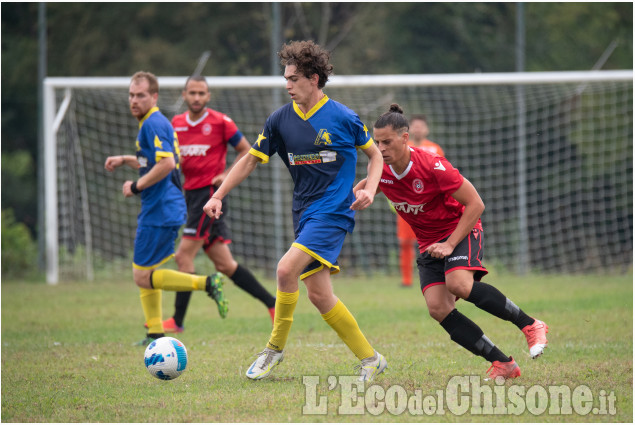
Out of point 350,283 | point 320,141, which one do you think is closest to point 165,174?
point 320,141

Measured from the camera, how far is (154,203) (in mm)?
6137

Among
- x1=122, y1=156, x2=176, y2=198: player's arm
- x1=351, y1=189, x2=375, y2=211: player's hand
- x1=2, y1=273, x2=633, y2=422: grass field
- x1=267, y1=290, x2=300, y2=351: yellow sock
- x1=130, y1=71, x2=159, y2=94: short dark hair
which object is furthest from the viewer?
x1=130, y1=71, x2=159, y2=94: short dark hair

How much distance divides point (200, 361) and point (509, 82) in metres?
7.30

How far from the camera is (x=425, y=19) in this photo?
65.4 ft

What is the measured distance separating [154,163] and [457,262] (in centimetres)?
266

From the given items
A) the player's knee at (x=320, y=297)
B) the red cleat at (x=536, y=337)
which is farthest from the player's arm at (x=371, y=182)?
the red cleat at (x=536, y=337)

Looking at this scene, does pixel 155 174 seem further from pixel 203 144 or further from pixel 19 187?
pixel 19 187

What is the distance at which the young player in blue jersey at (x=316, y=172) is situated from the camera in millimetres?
4602

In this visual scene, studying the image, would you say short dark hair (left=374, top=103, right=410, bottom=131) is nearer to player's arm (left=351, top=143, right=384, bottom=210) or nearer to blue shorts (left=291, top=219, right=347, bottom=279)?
player's arm (left=351, top=143, right=384, bottom=210)

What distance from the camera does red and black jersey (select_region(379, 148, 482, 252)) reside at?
463 centimetres

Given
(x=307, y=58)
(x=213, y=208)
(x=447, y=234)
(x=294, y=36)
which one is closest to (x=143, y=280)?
(x=213, y=208)

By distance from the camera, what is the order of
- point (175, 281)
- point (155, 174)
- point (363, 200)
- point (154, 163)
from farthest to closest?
1. point (175, 281)
2. point (154, 163)
3. point (155, 174)
4. point (363, 200)

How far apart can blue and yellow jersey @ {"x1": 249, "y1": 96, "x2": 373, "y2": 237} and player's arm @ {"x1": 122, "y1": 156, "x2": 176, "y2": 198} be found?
4.82 ft

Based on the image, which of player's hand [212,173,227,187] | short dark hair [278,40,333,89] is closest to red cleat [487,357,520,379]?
short dark hair [278,40,333,89]
